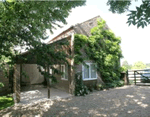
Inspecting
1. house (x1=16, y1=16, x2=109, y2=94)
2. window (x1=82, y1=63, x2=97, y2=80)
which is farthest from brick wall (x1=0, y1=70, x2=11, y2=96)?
window (x1=82, y1=63, x2=97, y2=80)

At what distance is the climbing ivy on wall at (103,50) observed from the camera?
32.2ft

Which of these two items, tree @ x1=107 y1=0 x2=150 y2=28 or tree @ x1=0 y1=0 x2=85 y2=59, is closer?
tree @ x1=107 y1=0 x2=150 y2=28

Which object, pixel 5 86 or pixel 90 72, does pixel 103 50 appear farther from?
pixel 5 86

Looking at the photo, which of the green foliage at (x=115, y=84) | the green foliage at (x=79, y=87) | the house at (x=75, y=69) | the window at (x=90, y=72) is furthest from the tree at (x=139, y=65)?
the green foliage at (x=79, y=87)

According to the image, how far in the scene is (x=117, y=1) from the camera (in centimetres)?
445

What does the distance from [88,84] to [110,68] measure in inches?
116

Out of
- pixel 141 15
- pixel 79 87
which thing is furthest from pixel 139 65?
pixel 141 15

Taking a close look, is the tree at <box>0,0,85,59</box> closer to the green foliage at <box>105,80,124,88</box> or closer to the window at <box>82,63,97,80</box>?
the window at <box>82,63,97,80</box>

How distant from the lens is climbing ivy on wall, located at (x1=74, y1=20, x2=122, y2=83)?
981cm

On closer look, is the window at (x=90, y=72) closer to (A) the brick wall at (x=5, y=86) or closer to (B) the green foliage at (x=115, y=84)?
(B) the green foliage at (x=115, y=84)

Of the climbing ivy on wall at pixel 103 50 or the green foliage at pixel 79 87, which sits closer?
the green foliage at pixel 79 87

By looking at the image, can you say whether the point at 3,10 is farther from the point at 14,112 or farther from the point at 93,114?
the point at 93,114

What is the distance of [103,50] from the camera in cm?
1120

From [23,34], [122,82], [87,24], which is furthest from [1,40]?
[122,82]
